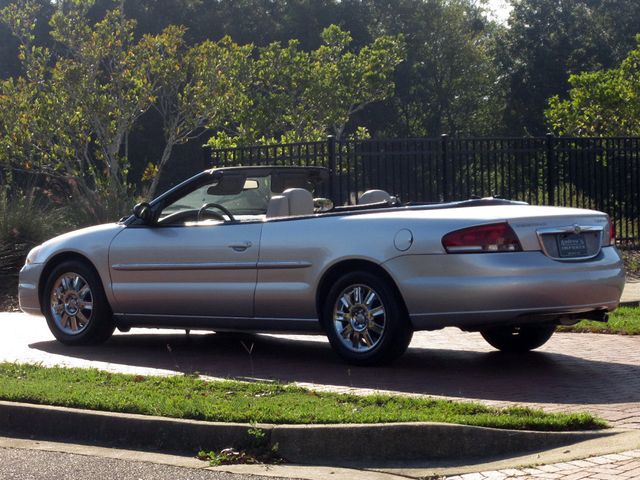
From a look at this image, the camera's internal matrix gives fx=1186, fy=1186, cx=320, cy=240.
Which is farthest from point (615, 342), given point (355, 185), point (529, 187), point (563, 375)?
point (529, 187)

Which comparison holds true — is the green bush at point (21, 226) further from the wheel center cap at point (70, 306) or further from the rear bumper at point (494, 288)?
the rear bumper at point (494, 288)

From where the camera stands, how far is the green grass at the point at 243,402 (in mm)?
6504

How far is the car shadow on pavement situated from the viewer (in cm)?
792

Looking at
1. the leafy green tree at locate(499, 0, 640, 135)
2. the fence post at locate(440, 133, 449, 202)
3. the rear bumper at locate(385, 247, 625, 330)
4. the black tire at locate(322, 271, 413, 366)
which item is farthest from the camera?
the leafy green tree at locate(499, 0, 640, 135)

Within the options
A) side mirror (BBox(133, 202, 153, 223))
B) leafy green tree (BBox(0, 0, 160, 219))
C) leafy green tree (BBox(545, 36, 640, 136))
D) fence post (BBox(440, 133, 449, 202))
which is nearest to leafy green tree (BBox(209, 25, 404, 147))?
leafy green tree (BBox(0, 0, 160, 219))

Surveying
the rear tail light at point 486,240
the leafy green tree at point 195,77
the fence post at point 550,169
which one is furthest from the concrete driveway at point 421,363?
the leafy green tree at point 195,77

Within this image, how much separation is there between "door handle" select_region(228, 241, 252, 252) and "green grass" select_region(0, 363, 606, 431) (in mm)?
1516

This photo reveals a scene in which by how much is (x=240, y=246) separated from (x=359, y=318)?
1250 mm

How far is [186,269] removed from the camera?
9.95 m

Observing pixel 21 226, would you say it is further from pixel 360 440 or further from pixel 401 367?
pixel 360 440

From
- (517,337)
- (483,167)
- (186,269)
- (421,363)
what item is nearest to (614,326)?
(517,337)

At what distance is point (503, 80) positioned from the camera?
172 ft

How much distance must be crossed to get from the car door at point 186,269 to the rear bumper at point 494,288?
1436 millimetres

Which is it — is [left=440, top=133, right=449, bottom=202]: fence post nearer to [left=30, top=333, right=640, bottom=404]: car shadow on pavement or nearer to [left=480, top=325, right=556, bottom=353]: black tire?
[left=30, top=333, right=640, bottom=404]: car shadow on pavement
